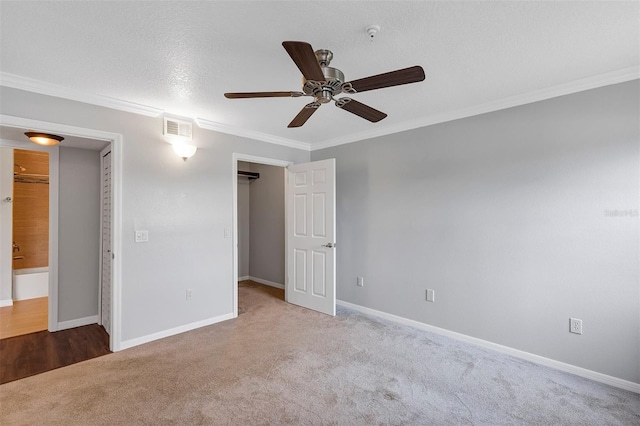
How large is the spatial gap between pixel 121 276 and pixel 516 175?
4021 mm

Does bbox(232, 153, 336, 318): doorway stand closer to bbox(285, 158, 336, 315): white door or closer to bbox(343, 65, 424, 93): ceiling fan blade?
bbox(285, 158, 336, 315): white door

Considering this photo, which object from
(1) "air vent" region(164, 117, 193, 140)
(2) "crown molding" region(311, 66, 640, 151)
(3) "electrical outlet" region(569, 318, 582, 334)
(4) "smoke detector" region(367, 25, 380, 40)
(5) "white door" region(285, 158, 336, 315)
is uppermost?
(4) "smoke detector" region(367, 25, 380, 40)

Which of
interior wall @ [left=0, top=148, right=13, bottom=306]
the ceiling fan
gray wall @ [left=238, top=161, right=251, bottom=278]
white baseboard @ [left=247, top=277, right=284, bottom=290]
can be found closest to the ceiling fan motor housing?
the ceiling fan

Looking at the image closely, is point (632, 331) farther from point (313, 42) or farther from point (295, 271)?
point (295, 271)

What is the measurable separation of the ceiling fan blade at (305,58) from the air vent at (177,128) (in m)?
2.22

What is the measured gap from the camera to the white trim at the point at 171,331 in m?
3.01

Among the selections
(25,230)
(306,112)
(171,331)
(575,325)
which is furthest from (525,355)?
(25,230)

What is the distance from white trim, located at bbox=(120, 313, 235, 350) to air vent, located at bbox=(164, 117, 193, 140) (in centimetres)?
218

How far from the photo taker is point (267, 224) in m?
5.86

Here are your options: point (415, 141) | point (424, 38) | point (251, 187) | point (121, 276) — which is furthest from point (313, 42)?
point (251, 187)

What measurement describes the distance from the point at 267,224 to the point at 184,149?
108 inches

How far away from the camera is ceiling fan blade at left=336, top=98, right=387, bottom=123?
2.03m

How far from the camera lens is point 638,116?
7.61ft

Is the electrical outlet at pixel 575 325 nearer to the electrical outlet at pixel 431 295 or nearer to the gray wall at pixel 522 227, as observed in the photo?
the gray wall at pixel 522 227
